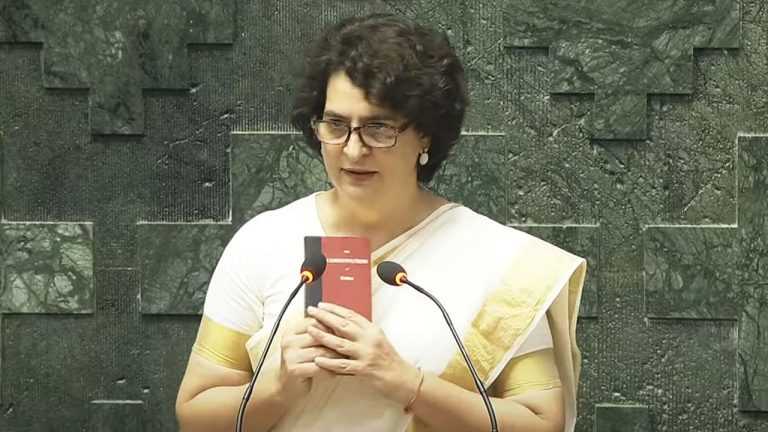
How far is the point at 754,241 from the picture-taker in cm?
284

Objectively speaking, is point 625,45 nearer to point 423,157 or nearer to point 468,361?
point 423,157

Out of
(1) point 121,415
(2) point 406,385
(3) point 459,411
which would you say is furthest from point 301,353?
(1) point 121,415

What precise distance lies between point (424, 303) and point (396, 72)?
0.39 meters

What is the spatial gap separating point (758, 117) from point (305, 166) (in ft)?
3.43

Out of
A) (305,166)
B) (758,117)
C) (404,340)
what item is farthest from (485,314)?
(758,117)

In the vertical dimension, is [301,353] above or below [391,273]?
below

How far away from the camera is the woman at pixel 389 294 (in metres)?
1.97

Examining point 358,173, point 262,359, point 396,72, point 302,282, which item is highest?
point 396,72

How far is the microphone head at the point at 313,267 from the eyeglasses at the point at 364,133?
0.65 ft

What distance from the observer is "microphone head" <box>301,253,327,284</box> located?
1.90 meters

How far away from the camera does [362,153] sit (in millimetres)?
1979

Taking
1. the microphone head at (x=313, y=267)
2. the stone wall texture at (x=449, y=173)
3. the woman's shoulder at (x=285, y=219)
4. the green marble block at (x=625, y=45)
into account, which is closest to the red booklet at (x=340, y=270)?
the microphone head at (x=313, y=267)

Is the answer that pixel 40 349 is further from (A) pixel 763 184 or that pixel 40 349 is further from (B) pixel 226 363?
(A) pixel 763 184

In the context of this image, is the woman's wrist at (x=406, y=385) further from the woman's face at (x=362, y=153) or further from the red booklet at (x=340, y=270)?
the woman's face at (x=362, y=153)
